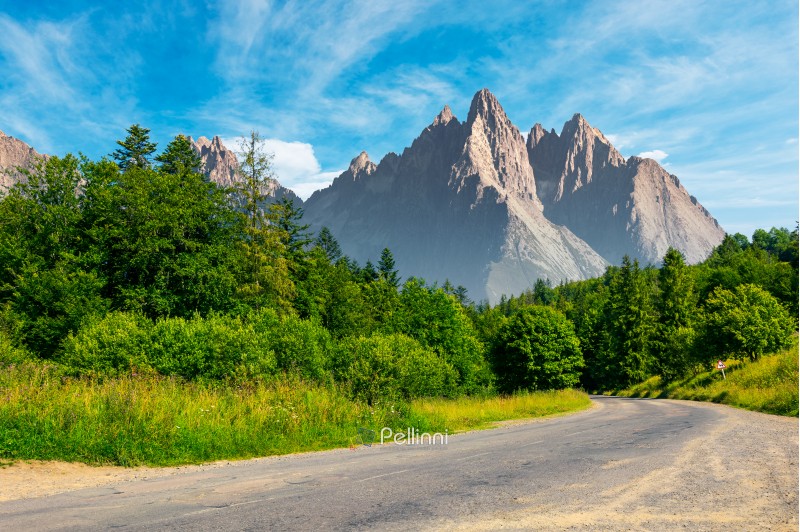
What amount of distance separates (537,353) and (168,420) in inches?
1654

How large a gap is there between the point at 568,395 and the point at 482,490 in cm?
3284

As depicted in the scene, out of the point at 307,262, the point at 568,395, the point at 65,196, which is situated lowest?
the point at 568,395

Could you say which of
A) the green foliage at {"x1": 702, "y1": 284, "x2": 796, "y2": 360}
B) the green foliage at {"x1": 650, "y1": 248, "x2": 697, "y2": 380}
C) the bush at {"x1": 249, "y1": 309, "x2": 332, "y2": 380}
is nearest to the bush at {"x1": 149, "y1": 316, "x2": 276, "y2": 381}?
the bush at {"x1": 249, "y1": 309, "x2": 332, "y2": 380}

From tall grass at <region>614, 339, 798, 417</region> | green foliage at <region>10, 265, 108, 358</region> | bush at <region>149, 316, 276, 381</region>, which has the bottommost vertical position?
tall grass at <region>614, 339, 798, 417</region>

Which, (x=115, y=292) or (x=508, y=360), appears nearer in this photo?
(x=115, y=292)

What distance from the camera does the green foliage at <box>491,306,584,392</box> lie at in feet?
160

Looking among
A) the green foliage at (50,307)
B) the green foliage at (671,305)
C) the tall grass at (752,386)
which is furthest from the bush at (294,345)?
the green foliage at (671,305)

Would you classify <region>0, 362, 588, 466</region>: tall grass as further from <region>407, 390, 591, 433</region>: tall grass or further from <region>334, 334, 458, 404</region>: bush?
<region>334, 334, 458, 404</region>: bush

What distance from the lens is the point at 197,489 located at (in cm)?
818

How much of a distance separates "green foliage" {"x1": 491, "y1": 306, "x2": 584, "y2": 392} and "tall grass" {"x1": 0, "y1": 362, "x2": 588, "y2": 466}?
1332 inches

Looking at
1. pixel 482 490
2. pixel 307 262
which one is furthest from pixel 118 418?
pixel 307 262

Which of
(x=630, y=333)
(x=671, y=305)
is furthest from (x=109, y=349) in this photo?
(x=671, y=305)

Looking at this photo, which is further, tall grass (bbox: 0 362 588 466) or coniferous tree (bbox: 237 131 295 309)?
coniferous tree (bbox: 237 131 295 309)

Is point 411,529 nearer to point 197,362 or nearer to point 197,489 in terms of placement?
point 197,489
